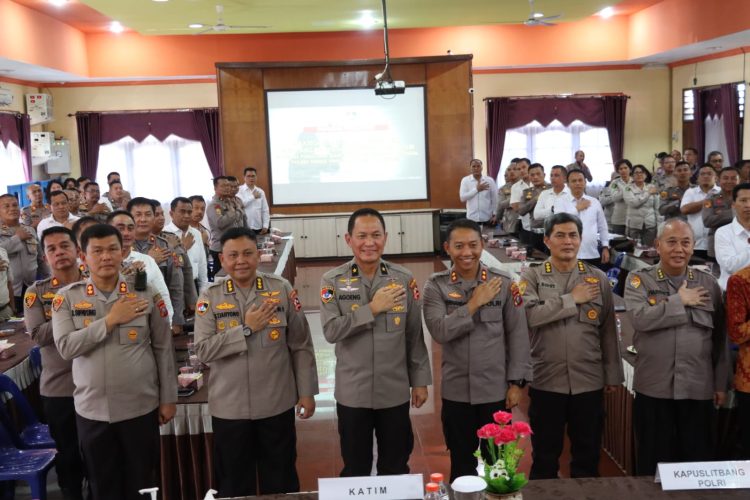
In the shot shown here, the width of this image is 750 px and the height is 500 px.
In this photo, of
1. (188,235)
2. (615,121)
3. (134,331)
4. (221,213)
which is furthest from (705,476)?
(615,121)

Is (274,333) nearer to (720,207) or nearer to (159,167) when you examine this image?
(720,207)

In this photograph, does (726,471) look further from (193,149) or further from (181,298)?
(193,149)

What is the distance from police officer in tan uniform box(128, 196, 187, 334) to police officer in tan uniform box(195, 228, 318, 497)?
5.94 feet

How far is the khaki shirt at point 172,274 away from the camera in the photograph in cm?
508

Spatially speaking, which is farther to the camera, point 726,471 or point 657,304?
point 657,304

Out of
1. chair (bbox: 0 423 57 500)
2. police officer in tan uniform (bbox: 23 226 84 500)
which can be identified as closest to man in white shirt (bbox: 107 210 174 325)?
police officer in tan uniform (bbox: 23 226 84 500)

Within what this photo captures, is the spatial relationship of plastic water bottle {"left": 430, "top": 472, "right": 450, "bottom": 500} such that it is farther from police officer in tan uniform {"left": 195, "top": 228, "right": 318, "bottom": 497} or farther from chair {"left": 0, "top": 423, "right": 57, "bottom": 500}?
chair {"left": 0, "top": 423, "right": 57, "bottom": 500}

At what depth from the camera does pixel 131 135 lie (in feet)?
44.8

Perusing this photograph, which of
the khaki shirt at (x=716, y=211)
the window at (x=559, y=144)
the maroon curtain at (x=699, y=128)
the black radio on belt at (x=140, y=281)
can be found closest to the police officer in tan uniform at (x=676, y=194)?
the khaki shirt at (x=716, y=211)

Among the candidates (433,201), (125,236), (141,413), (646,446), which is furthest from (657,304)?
(433,201)

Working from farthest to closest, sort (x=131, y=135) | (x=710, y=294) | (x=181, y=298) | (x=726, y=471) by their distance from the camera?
(x=131, y=135)
(x=181, y=298)
(x=710, y=294)
(x=726, y=471)

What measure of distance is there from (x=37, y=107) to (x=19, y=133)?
3.11 ft

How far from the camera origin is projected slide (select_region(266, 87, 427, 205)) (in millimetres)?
12016

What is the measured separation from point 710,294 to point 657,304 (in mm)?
251
